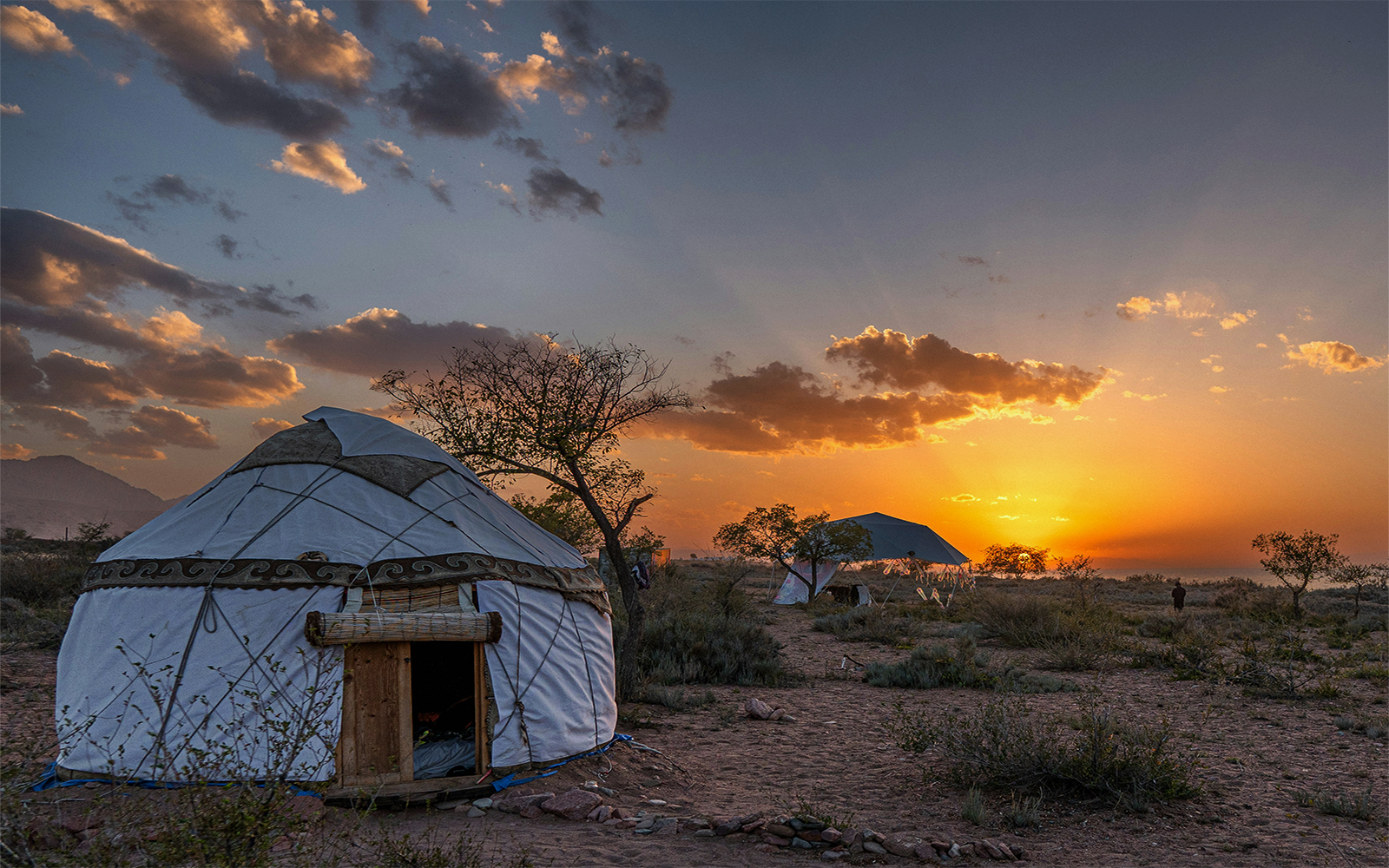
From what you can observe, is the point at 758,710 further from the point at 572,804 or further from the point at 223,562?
the point at 223,562

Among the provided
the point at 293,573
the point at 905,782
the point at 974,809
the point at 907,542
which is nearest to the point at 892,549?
the point at 907,542

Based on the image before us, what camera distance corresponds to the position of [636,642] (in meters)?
11.0

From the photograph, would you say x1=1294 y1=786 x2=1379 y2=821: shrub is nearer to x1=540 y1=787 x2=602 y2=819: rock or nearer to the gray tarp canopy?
x1=540 y1=787 x2=602 y2=819: rock

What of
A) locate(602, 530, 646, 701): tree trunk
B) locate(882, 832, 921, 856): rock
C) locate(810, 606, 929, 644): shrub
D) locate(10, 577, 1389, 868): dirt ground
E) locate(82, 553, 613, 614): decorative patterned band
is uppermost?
locate(82, 553, 613, 614): decorative patterned band

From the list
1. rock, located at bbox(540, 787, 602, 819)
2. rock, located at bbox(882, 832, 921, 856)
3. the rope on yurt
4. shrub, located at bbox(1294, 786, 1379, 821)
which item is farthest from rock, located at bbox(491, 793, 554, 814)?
shrub, located at bbox(1294, 786, 1379, 821)

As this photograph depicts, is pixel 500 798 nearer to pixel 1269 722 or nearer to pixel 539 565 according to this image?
pixel 539 565

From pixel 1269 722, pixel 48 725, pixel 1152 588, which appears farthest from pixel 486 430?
pixel 1152 588

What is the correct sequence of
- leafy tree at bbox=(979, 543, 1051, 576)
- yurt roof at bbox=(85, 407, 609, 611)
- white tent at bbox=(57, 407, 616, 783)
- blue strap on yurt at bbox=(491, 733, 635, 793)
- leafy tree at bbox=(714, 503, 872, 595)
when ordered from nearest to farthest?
1. white tent at bbox=(57, 407, 616, 783)
2. blue strap on yurt at bbox=(491, 733, 635, 793)
3. yurt roof at bbox=(85, 407, 609, 611)
4. leafy tree at bbox=(714, 503, 872, 595)
5. leafy tree at bbox=(979, 543, 1051, 576)

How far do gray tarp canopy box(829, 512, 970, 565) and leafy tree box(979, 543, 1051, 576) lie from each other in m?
16.4

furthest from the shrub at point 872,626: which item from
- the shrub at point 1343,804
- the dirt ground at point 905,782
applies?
the shrub at point 1343,804

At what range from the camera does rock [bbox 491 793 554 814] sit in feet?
19.8

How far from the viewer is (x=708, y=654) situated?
43.8ft

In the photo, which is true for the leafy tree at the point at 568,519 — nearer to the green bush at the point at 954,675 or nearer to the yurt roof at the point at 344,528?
the green bush at the point at 954,675

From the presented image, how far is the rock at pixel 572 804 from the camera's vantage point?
598 cm
